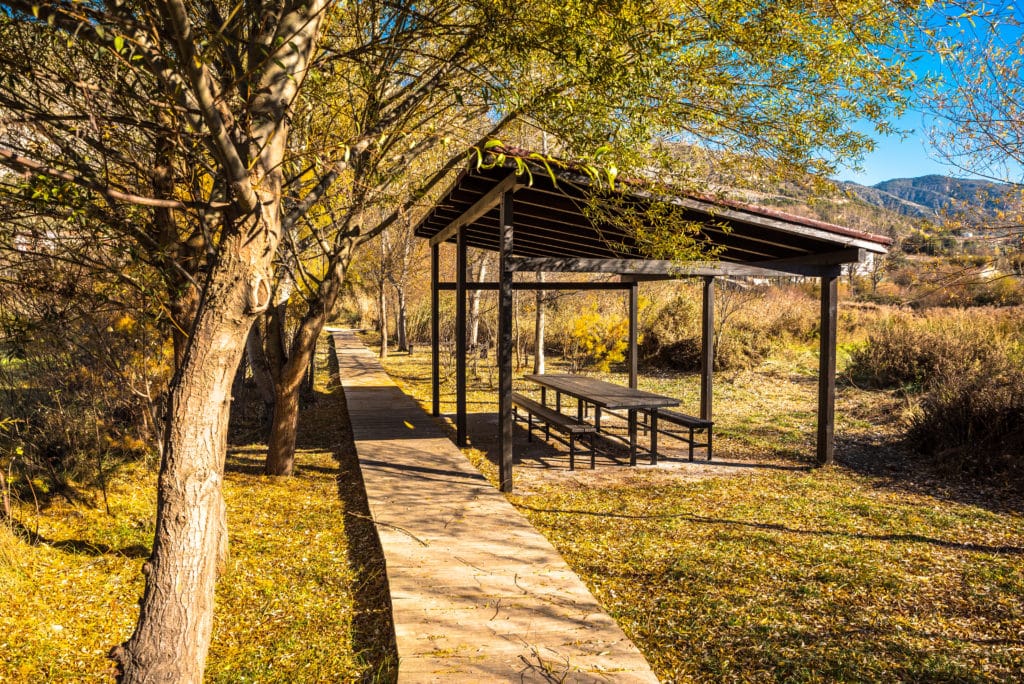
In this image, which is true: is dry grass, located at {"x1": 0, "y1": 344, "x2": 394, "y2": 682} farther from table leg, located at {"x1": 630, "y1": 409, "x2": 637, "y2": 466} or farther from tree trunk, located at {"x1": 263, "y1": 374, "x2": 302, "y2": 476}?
table leg, located at {"x1": 630, "y1": 409, "x2": 637, "y2": 466}

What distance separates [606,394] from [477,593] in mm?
4332

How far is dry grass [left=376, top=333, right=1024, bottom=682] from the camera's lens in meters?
3.37

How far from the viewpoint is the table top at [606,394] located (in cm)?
694

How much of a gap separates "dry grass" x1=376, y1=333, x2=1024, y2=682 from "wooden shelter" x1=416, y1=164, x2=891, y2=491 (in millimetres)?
901

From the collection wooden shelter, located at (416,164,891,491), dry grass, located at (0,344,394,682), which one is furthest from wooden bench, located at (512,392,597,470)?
dry grass, located at (0,344,394,682)

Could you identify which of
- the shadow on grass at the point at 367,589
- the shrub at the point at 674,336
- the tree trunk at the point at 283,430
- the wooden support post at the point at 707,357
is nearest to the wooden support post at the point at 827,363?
the wooden support post at the point at 707,357

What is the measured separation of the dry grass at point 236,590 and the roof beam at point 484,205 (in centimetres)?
321

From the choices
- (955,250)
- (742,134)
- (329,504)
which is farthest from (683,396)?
(329,504)

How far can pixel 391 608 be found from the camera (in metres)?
3.59

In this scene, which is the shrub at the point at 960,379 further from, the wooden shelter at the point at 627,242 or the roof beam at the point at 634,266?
the roof beam at the point at 634,266

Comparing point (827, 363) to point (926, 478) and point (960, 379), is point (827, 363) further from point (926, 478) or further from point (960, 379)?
point (960, 379)

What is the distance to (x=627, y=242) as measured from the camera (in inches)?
341

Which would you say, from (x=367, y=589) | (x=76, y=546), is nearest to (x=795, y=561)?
(x=367, y=589)

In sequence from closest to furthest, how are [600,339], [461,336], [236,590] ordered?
[236,590] → [461,336] → [600,339]
